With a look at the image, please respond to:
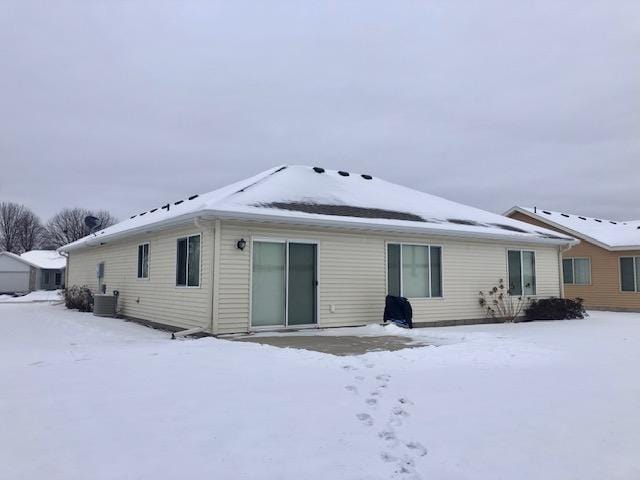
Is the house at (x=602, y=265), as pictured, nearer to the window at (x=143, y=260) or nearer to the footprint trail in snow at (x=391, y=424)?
the window at (x=143, y=260)

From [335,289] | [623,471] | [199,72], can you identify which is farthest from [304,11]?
[623,471]

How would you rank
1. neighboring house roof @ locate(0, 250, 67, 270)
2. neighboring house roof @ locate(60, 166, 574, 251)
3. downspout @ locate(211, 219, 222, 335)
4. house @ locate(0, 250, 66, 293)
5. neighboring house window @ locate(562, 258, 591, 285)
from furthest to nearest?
1. neighboring house roof @ locate(0, 250, 67, 270)
2. house @ locate(0, 250, 66, 293)
3. neighboring house window @ locate(562, 258, 591, 285)
4. neighboring house roof @ locate(60, 166, 574, 251)
5. downspout @ locate(211, 219, 222, 335)

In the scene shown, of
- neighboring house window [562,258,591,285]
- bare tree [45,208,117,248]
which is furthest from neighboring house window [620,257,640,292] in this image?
Result: bare tree [45,208,117,248]

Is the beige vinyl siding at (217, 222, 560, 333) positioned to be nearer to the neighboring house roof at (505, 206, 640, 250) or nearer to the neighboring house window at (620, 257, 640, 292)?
the neighboring house roof at (505, 206, 640, 250)

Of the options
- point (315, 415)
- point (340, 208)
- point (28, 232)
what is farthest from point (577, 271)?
point (28, 232)

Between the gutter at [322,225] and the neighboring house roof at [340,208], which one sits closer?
the gutter at [322,225]

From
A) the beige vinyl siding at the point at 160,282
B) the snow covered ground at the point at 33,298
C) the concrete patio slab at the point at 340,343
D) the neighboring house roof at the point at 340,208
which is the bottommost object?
the snow covered ground at the point at 33,298

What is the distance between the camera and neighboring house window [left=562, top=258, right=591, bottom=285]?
68.0ft

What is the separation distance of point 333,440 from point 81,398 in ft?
8.16

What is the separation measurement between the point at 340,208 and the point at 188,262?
3.57 meters

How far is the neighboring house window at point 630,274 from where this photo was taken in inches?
758

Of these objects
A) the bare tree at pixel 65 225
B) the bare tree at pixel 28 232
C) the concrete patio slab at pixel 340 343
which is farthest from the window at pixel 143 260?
the bare tree at pixel 28 232

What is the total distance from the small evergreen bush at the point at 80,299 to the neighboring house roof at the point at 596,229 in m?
18.5

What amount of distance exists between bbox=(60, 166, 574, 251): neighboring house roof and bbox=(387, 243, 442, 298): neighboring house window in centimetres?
56
